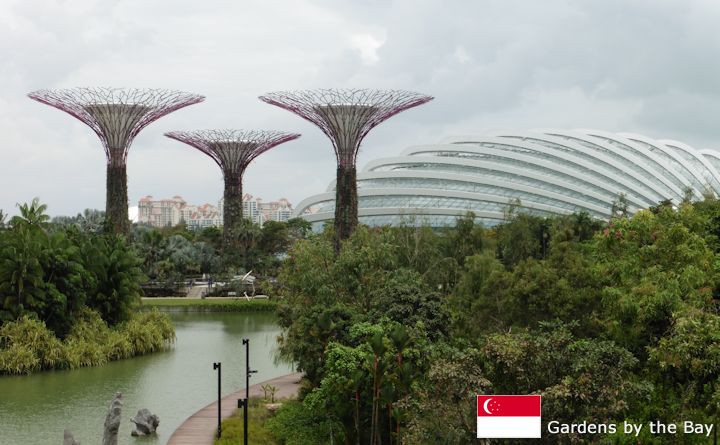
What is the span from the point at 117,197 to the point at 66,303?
88.2 feet

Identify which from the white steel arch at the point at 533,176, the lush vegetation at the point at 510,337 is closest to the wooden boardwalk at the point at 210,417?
the lush vegetation at the point at 510,337

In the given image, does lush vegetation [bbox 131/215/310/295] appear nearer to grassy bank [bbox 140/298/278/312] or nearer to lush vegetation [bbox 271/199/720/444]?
grassy bank [bbox 140/298/278/312]

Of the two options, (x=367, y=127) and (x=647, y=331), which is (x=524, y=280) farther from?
(x=367, y=127)

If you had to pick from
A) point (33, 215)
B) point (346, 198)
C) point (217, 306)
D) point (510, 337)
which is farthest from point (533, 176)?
point (510, 337)

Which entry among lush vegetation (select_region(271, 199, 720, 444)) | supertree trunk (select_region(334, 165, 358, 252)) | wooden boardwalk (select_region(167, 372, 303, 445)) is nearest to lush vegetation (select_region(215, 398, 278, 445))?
wooden boardwalk (select_region(167, 372, 303, 445))

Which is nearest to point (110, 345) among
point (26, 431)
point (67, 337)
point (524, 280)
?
point (67, 337)

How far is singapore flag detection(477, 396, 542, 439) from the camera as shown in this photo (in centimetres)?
1501

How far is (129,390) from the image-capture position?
29109mm

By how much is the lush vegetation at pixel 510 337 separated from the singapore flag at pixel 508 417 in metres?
0.44

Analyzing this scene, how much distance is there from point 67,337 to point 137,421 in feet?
41.5

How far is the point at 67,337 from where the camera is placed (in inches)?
1356

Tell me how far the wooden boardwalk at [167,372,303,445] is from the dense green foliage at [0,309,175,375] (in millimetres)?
8077

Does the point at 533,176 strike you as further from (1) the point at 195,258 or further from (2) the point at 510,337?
(2) the point at 510,337

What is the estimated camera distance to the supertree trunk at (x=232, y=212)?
72438mm
